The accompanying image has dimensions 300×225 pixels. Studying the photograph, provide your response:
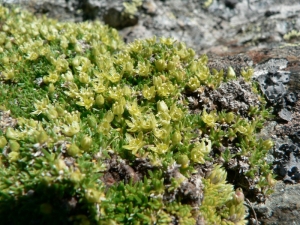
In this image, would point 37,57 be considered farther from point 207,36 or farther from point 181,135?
point 207,36

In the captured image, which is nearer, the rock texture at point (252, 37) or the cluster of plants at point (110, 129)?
the cluster of plants at point (110, 129)

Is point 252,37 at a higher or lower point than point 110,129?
higher

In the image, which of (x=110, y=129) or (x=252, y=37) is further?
(x=252, y=37)

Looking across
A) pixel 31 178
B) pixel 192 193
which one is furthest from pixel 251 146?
pixel 31 178
